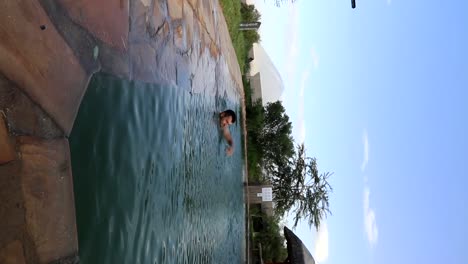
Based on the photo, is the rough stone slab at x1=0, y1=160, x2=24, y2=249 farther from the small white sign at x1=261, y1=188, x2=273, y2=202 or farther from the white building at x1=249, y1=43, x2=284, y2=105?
the white building at x1=249, y1=43, x2=284, y2=105

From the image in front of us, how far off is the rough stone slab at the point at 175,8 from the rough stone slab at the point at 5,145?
384 centimetres

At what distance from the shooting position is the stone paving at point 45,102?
261 cm

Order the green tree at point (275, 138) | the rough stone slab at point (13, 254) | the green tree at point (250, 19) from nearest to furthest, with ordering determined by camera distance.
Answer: the rough stone slab at point (13, 254), the green tree at point (275, 138), the green tree at point (250, 19)

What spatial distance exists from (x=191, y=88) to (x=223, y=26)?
4.21 meters

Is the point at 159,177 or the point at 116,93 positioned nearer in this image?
the point at 116,93

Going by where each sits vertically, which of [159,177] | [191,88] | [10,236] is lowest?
[10,236]

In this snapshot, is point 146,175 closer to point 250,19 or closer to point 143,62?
point 143,62

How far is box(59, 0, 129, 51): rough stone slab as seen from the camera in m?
3.51

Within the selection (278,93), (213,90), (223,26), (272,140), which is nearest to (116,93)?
(213,90)

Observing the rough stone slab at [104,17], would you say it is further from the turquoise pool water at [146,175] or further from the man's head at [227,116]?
the man's head at [227,116]

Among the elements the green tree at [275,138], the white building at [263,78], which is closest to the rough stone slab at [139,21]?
the green tree at [275,138]

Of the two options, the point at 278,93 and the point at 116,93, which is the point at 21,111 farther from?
the point at 278,93

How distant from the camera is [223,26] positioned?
11203mm

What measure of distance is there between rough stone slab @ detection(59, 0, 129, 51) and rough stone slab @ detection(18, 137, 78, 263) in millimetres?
968
